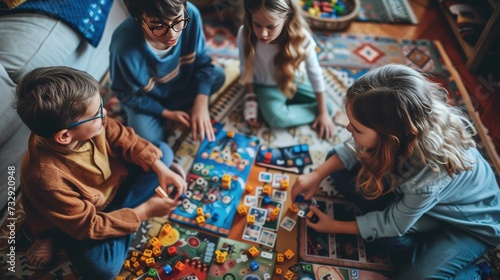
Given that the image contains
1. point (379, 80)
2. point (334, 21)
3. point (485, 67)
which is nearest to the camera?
point (379, 80)

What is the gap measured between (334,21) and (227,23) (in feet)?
1.88

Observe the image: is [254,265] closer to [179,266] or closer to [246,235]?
[246,235]

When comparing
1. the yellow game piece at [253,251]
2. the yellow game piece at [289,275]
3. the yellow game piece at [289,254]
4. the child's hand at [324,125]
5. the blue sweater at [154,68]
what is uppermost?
the blue sweater at [154,68]

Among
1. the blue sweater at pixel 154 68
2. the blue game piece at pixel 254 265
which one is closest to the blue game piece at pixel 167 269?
the blue game piece at pixel 254 265

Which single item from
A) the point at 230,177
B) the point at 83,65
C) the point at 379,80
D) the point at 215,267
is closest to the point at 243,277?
the point at 215,267

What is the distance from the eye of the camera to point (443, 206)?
3.90 feet

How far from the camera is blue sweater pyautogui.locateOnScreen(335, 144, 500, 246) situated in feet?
3.59

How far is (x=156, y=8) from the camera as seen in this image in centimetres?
110

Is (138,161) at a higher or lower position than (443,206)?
higher

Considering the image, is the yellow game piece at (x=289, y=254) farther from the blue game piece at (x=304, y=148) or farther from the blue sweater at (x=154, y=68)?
the blue sweater at (x=154, y=68)

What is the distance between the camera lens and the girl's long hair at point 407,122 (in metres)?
0.96

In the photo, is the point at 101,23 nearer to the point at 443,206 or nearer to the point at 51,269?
the point at 51,269

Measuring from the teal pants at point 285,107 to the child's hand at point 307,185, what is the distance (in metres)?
0.32

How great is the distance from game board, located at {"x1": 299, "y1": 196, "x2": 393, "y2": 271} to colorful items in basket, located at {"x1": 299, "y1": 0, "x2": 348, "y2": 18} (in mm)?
1233
